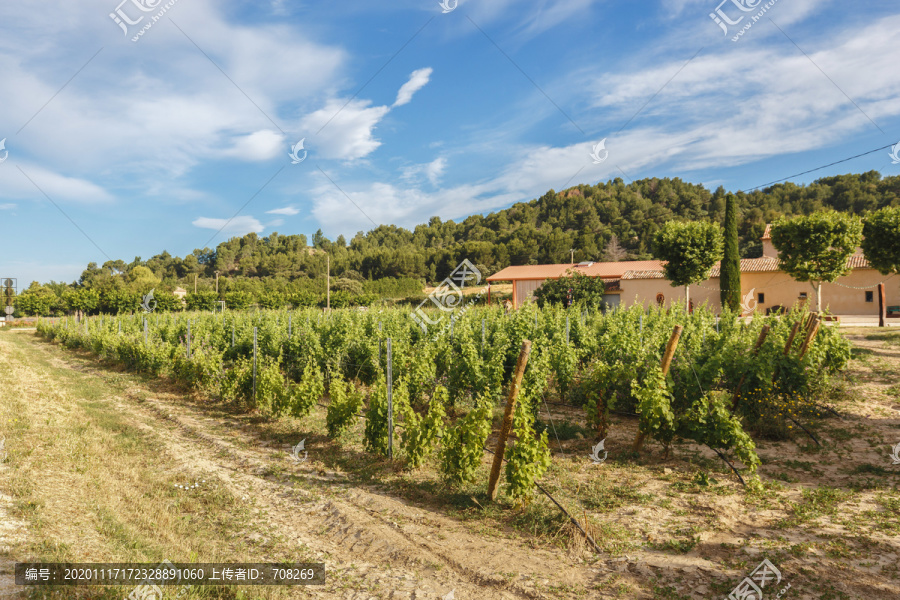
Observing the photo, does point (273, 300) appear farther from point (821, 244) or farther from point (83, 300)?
point (821, 244)

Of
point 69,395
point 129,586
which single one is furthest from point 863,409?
point 69,395

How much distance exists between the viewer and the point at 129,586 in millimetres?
3023

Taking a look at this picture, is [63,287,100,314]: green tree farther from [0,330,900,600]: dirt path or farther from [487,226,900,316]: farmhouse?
[0,330,900,600]: dirt path

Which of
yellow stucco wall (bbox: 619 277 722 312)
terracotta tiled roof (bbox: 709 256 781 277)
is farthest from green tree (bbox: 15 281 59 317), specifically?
terracotta tiled roof (bbox: 709 256 781 277)

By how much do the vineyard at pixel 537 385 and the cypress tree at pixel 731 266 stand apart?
11338mm

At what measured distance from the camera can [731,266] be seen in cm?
2186

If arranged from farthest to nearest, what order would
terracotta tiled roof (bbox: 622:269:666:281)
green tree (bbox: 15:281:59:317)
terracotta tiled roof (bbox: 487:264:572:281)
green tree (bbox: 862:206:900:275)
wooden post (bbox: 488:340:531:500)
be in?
1. green tree (bbox: 15:281:59:317)
2. terracotta tiled roof (bbox: 487:264:572:281)
3. terracotta tiled roof (bbox: 622:269:666:281)
4. green tree (bbox: 862:206:900:275)
5. wooden post (bbox: 488:340:531:500)

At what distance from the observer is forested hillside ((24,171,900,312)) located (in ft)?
142

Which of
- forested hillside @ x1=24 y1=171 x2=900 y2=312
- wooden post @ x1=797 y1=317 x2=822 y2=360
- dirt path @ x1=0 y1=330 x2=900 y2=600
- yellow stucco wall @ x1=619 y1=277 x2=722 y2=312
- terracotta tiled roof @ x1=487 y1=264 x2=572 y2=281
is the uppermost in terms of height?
forested hillside @ x1=24 y1=171 x2=900 y2=312

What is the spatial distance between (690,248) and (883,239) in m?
6.69

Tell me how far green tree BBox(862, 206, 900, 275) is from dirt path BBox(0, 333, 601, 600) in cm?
1793

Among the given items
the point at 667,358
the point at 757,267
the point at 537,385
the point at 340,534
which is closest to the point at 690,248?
the point at 757,267

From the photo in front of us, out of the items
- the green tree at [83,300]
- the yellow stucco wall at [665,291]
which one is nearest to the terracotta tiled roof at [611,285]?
the yellow stucco wall at [665,291]

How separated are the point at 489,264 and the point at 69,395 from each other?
159ft
